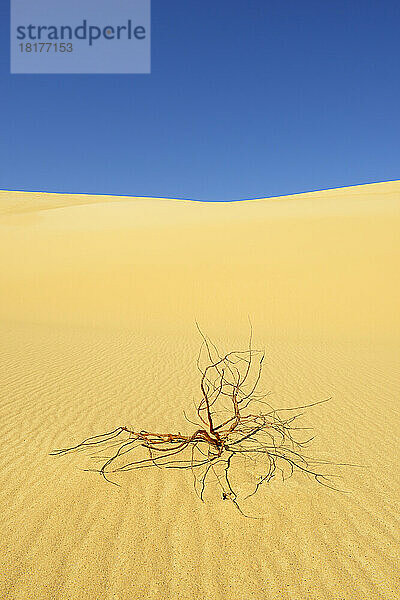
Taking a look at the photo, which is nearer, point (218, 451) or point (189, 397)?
point (218, 451)

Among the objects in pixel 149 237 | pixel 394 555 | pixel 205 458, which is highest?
pixel 149 237

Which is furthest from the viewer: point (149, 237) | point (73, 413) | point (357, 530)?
point (149, 237)

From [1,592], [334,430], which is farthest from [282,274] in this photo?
[1,592]

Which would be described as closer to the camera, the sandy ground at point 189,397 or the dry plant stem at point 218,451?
the sandy ground at point 189,397

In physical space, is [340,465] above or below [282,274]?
below

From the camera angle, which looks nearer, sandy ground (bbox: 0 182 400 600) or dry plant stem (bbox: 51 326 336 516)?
sandy ground (bbox: 0 182 400 600)

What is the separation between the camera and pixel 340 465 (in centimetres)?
351

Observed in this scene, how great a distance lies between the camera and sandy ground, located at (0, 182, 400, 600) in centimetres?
234

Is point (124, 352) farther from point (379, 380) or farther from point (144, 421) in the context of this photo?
point (379, 380)

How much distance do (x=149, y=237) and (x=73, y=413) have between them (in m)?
13.8

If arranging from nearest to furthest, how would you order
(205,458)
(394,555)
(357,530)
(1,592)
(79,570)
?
(1,592) → (79,570) → (394,555) → (357,530) → (205,458)

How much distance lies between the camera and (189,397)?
17.9 feet

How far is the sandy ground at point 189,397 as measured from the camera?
7.66 feet

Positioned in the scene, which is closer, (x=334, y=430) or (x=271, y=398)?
(x=334, y=430)
